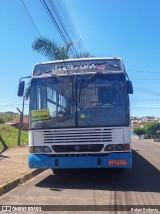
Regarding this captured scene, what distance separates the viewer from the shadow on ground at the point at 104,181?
8.80m

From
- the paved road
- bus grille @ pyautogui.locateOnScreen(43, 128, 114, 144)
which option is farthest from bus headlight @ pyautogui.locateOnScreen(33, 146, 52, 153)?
the paved road

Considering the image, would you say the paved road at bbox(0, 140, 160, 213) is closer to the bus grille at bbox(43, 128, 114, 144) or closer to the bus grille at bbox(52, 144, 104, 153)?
the bus grille at bbox(52, 144, 104, 153)

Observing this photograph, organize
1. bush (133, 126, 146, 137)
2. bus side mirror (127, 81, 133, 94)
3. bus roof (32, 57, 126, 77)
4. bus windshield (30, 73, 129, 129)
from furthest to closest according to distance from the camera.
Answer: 1. bush (133, 126, 146, 137)
2. bus roof (32, 57, 126, 77)
3. bus side mirror (127, 81, 133, 94)
4. bus windshield (30, 73, 129, 129)

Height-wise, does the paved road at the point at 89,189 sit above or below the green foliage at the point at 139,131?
below

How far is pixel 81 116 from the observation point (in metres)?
9.02

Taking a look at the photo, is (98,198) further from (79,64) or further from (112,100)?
(79,64)

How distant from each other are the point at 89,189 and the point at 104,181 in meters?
1.35

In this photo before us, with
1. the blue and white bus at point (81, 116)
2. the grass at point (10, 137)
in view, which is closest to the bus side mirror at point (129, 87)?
the blue and white bus at point (81, 116)

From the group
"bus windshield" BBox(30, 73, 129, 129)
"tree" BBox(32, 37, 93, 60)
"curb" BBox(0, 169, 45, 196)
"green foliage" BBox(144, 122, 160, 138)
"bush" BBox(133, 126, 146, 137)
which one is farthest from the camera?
"bush" BBox(133, 126, 146, 137)

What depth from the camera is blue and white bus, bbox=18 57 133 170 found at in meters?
8.77

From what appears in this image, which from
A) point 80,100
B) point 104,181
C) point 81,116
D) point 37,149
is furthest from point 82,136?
point 104,181

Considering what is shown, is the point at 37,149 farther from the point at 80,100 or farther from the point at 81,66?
the point at 81,66

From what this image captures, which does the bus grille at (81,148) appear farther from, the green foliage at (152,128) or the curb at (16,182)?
the green foliage at (152,128)

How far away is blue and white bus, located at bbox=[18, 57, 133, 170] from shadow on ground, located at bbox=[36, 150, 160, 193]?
58 centimetres
